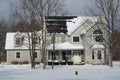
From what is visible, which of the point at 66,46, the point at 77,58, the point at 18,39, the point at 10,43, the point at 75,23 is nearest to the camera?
the point at 66,46

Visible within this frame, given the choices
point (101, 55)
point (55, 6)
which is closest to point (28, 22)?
point (55, 6)

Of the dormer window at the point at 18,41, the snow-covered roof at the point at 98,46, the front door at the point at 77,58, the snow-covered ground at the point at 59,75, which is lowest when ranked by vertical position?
the snow-covered ground at the point at 59,75

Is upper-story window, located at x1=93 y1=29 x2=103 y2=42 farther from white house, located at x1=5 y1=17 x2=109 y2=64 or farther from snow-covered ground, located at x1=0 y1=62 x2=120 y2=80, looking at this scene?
snow-covered ground, located at x1=0 y1=62 x2=120 y2=80

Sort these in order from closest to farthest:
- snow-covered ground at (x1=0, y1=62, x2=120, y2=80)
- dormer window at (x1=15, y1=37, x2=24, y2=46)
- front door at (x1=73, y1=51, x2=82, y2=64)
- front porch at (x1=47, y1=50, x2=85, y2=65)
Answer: snow-covered ground at (x1=0, y1=62, x2=120, y2=80), front porch at (x1=47, y1=50, x2=85, y2=65), front door at (x1=73, y1=51, x2=82, y2=64), dormer window at (x1=15, y1=37, x2=24, y2=46)

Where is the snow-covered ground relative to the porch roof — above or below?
below

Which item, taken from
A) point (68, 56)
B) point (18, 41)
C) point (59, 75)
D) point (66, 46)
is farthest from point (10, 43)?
point (59, 75)

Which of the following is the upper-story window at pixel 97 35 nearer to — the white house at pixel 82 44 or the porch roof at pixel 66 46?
the white house at pixel 82 44

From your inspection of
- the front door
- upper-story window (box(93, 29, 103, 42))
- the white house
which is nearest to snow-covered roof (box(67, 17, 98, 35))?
the white house

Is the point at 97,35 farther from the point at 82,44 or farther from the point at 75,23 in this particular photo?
the point at 75,23

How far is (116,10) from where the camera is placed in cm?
4938

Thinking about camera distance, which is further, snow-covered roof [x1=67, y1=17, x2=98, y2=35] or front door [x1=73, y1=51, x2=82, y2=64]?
snow-covered roof [x1=67, y1=17, x2=98, y2=35]

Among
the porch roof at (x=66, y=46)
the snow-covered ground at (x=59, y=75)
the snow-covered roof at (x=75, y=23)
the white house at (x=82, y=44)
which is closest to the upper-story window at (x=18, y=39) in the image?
the white house at (x=82, y=44)

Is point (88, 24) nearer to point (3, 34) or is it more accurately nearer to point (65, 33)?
point (65, 33)

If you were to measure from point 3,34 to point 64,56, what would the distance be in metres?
42.7
